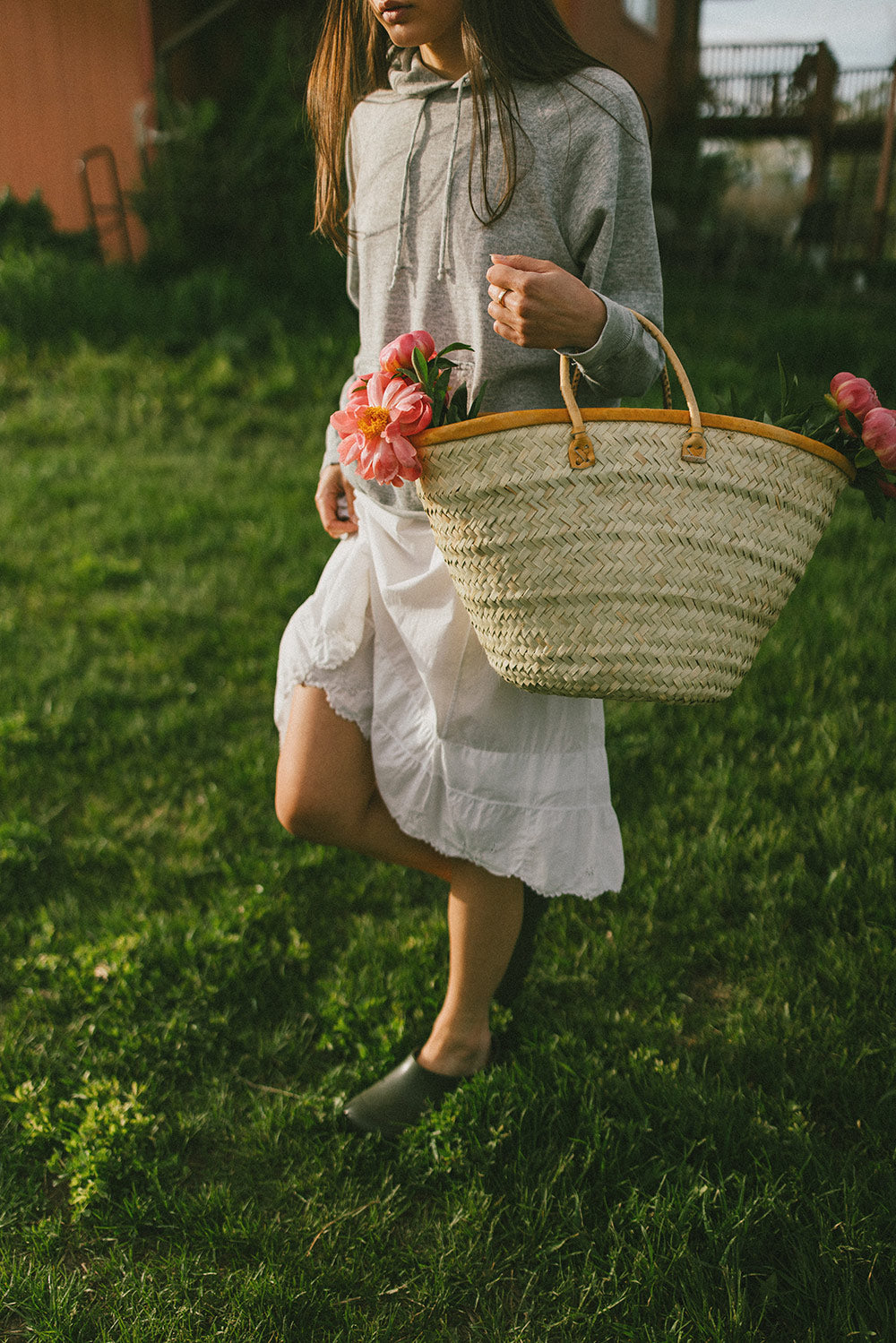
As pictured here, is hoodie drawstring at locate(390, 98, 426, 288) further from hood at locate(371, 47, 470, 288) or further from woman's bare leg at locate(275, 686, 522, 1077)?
woman's bare leg at locate(275, 686, 522, 1077)

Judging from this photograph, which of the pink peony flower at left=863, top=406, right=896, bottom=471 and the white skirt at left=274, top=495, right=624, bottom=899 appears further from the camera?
the white skirt at left=274, top=495, right=624, bottom=899

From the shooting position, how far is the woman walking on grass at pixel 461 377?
151 cm

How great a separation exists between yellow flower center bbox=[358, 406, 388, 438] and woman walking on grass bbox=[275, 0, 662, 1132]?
197 mm

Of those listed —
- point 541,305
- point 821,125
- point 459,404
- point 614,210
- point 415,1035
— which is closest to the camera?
point 541,305

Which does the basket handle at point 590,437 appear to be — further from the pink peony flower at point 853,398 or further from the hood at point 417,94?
the hood at point 417,94

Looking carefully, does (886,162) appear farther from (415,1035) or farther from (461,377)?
(415,1035)

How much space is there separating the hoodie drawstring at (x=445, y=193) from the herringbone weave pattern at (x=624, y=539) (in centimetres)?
46

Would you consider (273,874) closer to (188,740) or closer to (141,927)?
(141,927)

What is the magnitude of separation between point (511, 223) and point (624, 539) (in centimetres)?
57

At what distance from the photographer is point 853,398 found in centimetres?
142

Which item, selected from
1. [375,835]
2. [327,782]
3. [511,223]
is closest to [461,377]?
[511,223]

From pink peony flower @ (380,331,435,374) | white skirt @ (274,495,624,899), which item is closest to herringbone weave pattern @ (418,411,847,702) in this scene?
pink peony flower @ (380,331,435,374)

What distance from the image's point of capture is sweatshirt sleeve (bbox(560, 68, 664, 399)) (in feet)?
4.88

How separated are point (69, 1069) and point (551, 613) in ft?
4.85
